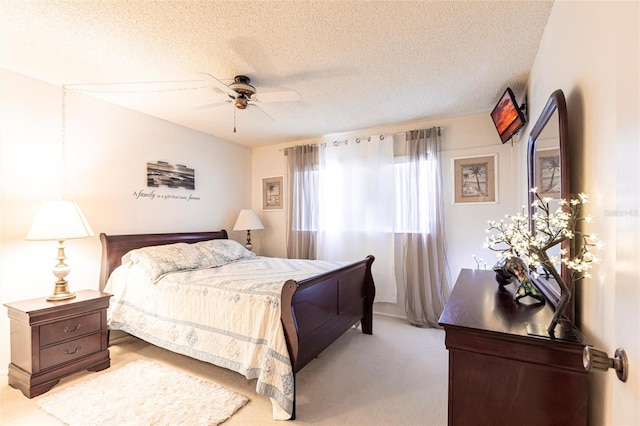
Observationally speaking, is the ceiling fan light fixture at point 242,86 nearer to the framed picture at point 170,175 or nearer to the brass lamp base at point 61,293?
the framed picture at point 170,175

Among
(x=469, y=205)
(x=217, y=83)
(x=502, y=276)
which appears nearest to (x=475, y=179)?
(x=469, y=205)

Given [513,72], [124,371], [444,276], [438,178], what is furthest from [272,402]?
[513,72]

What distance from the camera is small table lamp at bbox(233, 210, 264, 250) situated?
14.4 ft

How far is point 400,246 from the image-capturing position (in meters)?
3.81

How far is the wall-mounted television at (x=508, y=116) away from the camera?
2.45 meters

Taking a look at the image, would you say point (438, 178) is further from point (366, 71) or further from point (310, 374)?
point (310, 374)

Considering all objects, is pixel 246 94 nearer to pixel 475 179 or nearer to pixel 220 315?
pixel 220 315

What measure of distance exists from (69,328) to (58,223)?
34.1 inches

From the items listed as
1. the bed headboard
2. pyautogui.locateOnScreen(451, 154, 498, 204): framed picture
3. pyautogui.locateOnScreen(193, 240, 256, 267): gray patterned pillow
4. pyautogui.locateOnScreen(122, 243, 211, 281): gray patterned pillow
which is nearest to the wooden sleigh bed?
the bed headboard

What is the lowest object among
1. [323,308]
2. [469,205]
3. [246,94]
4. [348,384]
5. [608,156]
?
[348,384]

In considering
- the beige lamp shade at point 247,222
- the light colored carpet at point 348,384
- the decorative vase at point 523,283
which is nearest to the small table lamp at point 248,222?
the beige lamp shade at point 247,222

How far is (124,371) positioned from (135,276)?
848mm

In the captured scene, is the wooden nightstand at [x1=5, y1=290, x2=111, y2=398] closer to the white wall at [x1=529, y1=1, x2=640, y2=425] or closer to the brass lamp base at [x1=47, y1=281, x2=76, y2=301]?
the brass lamp base at [x1=47, y1=281, x2=76, y2=301]

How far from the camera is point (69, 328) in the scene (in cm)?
237
